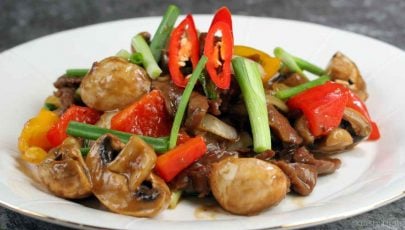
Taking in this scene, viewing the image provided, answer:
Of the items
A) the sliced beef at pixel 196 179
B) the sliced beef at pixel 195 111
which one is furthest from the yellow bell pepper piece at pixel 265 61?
the sliced beef at pixel 196 179

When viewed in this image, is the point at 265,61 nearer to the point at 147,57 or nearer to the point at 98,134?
the point at 147,57

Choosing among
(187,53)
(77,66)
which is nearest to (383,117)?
(187,53)

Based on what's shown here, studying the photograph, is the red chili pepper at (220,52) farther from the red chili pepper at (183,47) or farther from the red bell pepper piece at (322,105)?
the red bell pepper piece at (322,105)

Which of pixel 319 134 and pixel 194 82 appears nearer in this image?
pixel 194 82

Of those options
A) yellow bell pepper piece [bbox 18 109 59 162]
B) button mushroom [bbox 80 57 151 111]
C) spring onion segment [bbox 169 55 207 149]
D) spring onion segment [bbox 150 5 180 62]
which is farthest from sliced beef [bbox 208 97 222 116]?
yellow bell pepper piece [bbox 18 109 59 162]

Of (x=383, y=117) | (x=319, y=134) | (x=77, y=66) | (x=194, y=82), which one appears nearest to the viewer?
(x=194, y=82)

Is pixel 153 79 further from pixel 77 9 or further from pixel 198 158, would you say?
pixel 77 9

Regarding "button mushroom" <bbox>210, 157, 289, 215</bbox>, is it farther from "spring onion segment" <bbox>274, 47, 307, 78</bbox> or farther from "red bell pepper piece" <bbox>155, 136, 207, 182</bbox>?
"spring onion segment" <bbox>274, 47, 307, 78</bbox>
